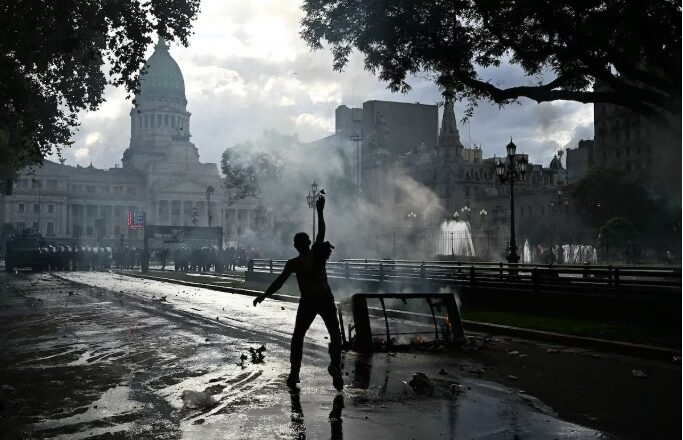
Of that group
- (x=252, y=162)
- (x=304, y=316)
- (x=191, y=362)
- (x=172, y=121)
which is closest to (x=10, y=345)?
(x=191, y=362)

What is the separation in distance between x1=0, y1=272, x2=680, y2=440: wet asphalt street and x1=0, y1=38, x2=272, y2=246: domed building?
118 meters

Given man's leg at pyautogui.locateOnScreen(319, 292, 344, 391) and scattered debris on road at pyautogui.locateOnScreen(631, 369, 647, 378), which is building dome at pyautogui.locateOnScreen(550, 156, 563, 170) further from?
man's leg at pyautogui.locateOnScreen(319, 292, 344, 391)

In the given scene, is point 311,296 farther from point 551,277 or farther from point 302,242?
point 551,277

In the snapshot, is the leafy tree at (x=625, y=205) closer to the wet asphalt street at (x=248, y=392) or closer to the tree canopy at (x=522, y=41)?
the tree canopy at (x=522, y=41)

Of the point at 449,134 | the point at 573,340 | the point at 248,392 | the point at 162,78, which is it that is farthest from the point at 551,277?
the point at 162,78

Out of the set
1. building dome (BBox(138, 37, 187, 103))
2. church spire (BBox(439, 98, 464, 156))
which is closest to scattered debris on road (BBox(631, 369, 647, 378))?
church spire (BBox(439, 98, 464, 156))

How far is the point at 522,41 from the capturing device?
52.0 ft

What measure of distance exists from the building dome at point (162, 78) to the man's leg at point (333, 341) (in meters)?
145

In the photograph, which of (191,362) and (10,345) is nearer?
(191,362)

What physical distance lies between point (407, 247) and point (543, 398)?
256 feet

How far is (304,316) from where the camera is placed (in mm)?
8047

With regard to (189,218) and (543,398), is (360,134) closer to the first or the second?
(189,218)

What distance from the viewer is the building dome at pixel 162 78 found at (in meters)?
146

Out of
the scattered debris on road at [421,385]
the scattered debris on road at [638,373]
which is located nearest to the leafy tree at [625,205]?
the scattered debris on road at [638,373]
